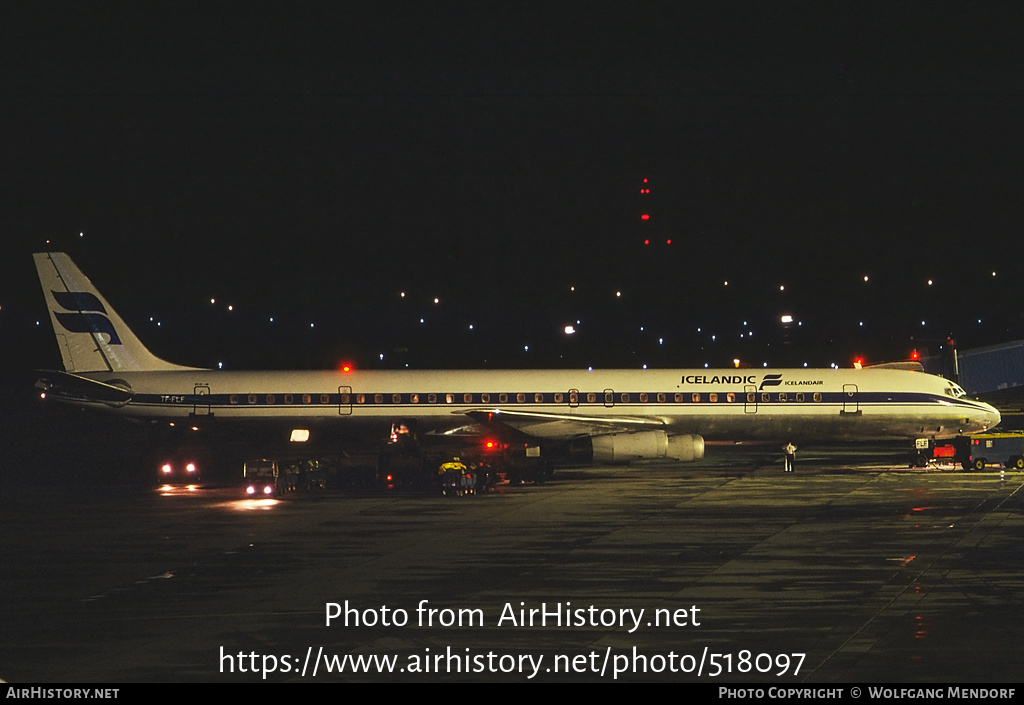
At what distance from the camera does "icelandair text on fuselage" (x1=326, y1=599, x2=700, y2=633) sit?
1972 centimetres

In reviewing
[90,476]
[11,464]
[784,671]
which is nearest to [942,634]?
[784,671]

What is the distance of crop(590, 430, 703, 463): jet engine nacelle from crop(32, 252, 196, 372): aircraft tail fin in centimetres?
1968

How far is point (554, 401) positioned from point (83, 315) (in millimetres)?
20939

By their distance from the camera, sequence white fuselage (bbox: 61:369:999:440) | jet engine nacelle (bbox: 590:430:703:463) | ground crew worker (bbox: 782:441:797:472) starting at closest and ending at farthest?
jet engine nacelle (bbox: 590:430:703:463) → ground crew worker (bbox: 782:441:797:472) → white fuselage (bbox: 61:369:999:440)

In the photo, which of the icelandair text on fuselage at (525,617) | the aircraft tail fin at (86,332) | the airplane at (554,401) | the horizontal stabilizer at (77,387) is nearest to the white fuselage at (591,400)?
the airplane at (554,401)

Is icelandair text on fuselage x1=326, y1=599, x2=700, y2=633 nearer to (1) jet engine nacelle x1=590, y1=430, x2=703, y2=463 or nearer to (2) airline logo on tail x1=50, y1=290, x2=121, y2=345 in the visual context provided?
(1) jet engine nacelle x1=590, y1=430, x2=703, y2=463

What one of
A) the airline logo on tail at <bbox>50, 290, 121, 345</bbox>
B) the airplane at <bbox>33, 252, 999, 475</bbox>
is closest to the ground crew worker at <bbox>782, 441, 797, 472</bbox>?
the airplane at <bbox>33, 252, 999, 475</bbox>

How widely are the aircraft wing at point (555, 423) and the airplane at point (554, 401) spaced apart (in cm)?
8

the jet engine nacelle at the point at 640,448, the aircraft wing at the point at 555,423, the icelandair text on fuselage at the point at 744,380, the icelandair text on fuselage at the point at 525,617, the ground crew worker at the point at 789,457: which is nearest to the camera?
the icelandair text on fuselage at the point at 525,617

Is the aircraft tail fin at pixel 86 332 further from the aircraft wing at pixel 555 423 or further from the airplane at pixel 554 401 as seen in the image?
the aircraft wing at pixel 555 423

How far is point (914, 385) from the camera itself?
5425cm

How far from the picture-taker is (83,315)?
181ft

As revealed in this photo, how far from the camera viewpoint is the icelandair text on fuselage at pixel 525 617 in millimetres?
19719

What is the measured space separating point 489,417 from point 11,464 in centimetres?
2041
